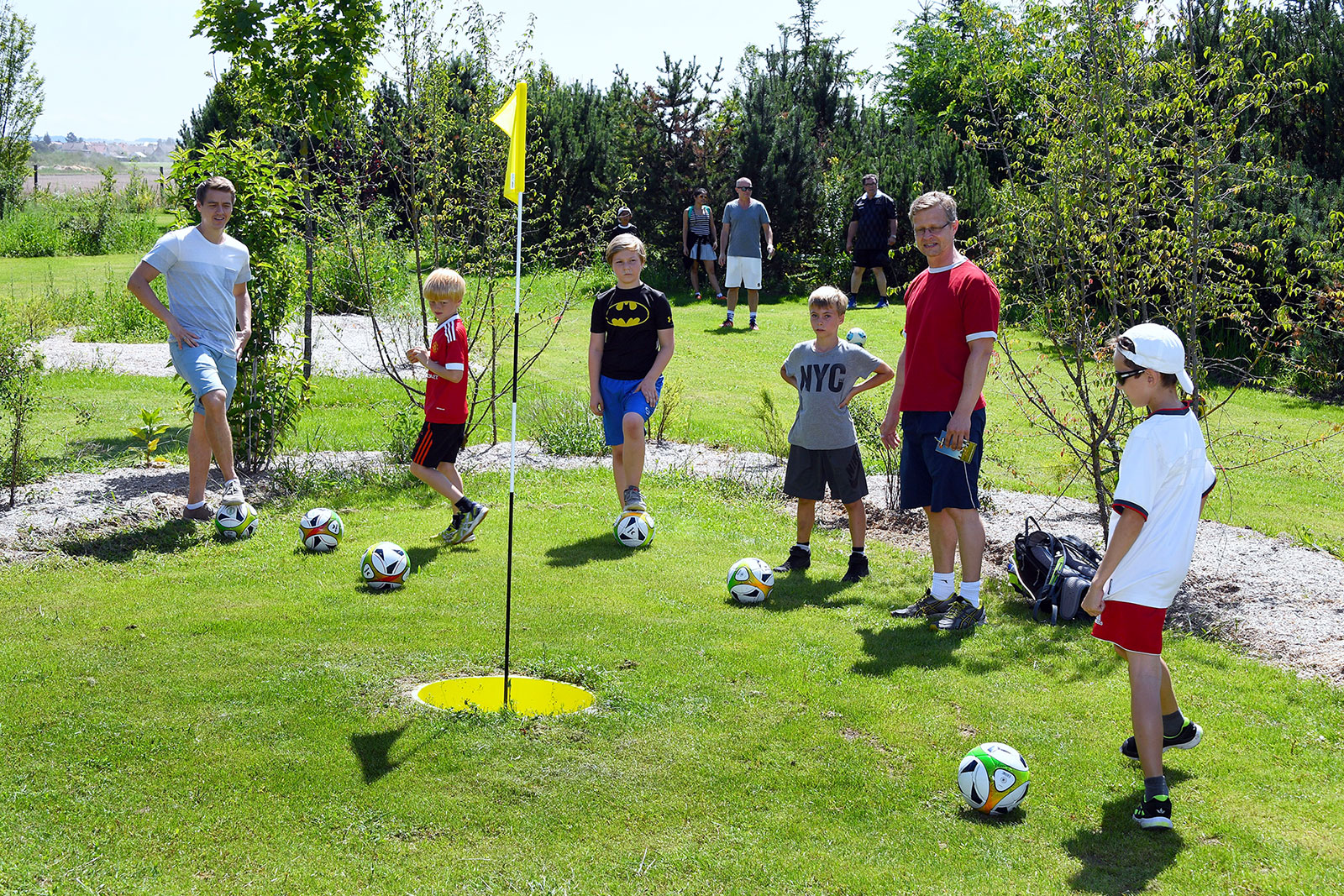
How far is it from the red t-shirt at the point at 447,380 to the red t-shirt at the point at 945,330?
2976 millimetres

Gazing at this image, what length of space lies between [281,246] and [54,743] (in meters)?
5.73

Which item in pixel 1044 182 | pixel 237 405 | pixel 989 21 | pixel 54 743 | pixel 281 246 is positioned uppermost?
pixel 989 21

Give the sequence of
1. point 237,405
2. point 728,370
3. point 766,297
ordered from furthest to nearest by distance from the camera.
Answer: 1. point 766,297
2. point 728,370
3. point 237,405

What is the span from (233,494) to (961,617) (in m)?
4.93

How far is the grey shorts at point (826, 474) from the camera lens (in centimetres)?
702

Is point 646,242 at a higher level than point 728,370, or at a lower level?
higher

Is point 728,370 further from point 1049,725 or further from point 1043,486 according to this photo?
point 1049,725

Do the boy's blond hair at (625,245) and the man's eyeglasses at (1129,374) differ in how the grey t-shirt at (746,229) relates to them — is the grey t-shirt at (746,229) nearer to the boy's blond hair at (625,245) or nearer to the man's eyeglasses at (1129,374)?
the boy's blond hair at (625,245)

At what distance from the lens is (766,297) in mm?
21156

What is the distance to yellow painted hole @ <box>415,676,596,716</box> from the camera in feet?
16.4

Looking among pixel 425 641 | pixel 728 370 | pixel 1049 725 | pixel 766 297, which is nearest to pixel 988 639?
pixel 1049 725

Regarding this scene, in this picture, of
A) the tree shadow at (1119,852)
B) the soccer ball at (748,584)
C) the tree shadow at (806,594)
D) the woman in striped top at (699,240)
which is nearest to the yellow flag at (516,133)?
the soccer ball at (748,584)

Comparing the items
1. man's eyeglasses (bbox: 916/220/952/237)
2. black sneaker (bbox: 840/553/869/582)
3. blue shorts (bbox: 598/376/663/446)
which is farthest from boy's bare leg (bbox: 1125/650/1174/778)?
blue shorts (bbox: 598/376/663/446)

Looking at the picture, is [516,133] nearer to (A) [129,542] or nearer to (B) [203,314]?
(B) [203,314]
